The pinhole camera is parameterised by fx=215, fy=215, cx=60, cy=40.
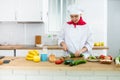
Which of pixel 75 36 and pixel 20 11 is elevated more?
pixel 20 11

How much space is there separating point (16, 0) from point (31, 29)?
76 cm

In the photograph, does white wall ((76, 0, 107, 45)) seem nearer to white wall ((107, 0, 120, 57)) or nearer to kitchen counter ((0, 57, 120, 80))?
white wall ((107, 0, 120, 57))

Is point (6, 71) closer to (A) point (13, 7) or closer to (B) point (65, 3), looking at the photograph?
(A) point (13, 7)

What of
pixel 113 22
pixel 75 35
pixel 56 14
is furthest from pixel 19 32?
pixel 113 22

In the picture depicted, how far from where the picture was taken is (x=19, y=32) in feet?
16.2

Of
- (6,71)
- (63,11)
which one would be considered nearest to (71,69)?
(6,71)

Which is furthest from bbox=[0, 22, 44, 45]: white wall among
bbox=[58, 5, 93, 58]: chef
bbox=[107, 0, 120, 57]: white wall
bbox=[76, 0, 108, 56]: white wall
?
bbox=[107, 0, 120, 57]: white wall

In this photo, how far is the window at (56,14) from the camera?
5.01 m

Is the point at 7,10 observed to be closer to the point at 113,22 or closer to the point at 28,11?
the point at 28,11

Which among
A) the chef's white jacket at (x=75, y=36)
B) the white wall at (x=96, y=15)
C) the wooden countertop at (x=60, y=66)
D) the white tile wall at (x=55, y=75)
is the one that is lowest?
the white tile wall at (x=55, y=75)

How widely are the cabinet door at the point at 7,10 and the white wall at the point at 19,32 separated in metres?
0.36

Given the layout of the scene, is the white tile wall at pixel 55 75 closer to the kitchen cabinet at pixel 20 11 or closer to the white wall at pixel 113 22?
the kitchen cabinet at pixel 20 11

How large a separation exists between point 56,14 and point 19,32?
3.14 ft

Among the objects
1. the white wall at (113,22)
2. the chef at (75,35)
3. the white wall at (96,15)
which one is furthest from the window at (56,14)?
the chef at (75,35)
